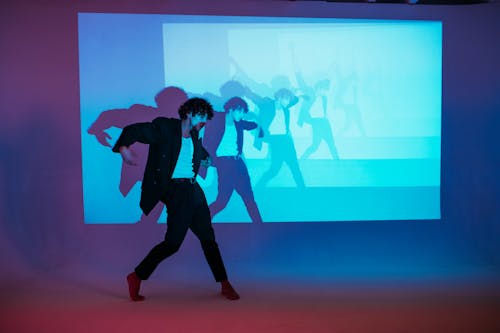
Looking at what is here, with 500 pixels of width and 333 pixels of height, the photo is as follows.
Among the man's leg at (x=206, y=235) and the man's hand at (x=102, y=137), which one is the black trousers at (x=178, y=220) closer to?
the man's leg at (x=206, y=235)

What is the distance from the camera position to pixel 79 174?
4.22 m

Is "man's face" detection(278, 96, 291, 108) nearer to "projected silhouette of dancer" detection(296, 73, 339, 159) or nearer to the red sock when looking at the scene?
"projected silhouette of dancer" detection(296, 73, 339, 159)

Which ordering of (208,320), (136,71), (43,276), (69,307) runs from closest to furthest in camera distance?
(208,320) → (69,307) → (43,276) → (136,71)

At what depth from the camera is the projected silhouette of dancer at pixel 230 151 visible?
4.28 metres

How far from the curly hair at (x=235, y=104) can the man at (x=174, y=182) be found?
1166 millimetres

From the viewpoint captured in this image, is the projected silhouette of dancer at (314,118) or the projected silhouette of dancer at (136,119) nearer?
the projected silhouette of dancer at (136,119)

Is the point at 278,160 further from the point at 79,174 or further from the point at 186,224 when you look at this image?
the point at 79,174

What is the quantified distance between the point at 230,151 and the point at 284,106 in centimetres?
67

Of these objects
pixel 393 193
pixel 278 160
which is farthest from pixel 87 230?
pixel 393 193

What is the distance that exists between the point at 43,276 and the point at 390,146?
3.36 meters

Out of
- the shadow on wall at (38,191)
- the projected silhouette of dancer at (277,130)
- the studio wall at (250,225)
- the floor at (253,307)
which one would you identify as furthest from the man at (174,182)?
the shadow on wall at (38,191)

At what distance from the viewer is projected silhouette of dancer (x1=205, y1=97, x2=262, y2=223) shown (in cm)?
428

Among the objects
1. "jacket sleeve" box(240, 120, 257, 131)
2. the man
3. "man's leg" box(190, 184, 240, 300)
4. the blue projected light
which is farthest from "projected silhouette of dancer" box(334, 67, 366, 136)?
"man's leg" box(190, 184, 240, 300)

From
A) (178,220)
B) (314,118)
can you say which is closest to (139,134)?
(178,220)
